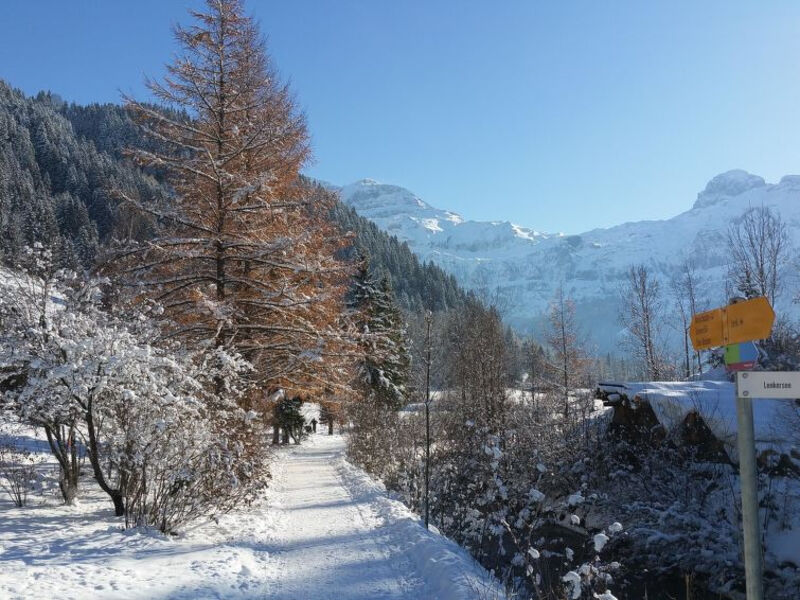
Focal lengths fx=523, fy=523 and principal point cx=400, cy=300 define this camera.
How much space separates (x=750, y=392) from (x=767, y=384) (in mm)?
95

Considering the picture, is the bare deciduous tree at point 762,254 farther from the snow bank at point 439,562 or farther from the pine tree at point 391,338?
the snow bank at point 439,562

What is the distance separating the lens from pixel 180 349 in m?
8.41

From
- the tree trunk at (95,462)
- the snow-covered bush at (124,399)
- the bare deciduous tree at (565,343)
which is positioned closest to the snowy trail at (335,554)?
the snow-covered bush at (124,399)

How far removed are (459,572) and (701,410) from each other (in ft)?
24.0

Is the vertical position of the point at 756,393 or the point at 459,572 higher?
the point at 756,393

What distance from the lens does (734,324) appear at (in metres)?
2.79

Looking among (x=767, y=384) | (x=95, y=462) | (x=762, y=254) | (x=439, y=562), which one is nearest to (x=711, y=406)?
(x=439, y=562)

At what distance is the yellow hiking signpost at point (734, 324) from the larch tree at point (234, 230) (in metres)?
7.36

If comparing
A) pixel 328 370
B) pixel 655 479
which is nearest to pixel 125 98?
pixel 328 370

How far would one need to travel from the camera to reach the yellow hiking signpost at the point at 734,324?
2.59 m

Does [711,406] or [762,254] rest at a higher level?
[762,254]

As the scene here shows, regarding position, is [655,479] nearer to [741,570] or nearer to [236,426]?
[741,570]

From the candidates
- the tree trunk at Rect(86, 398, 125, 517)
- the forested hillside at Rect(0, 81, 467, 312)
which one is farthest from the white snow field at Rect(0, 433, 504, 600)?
the forested hillside at Rect(0, 81, 467, 312)

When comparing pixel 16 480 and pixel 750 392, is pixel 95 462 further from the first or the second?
pixel 750 392
